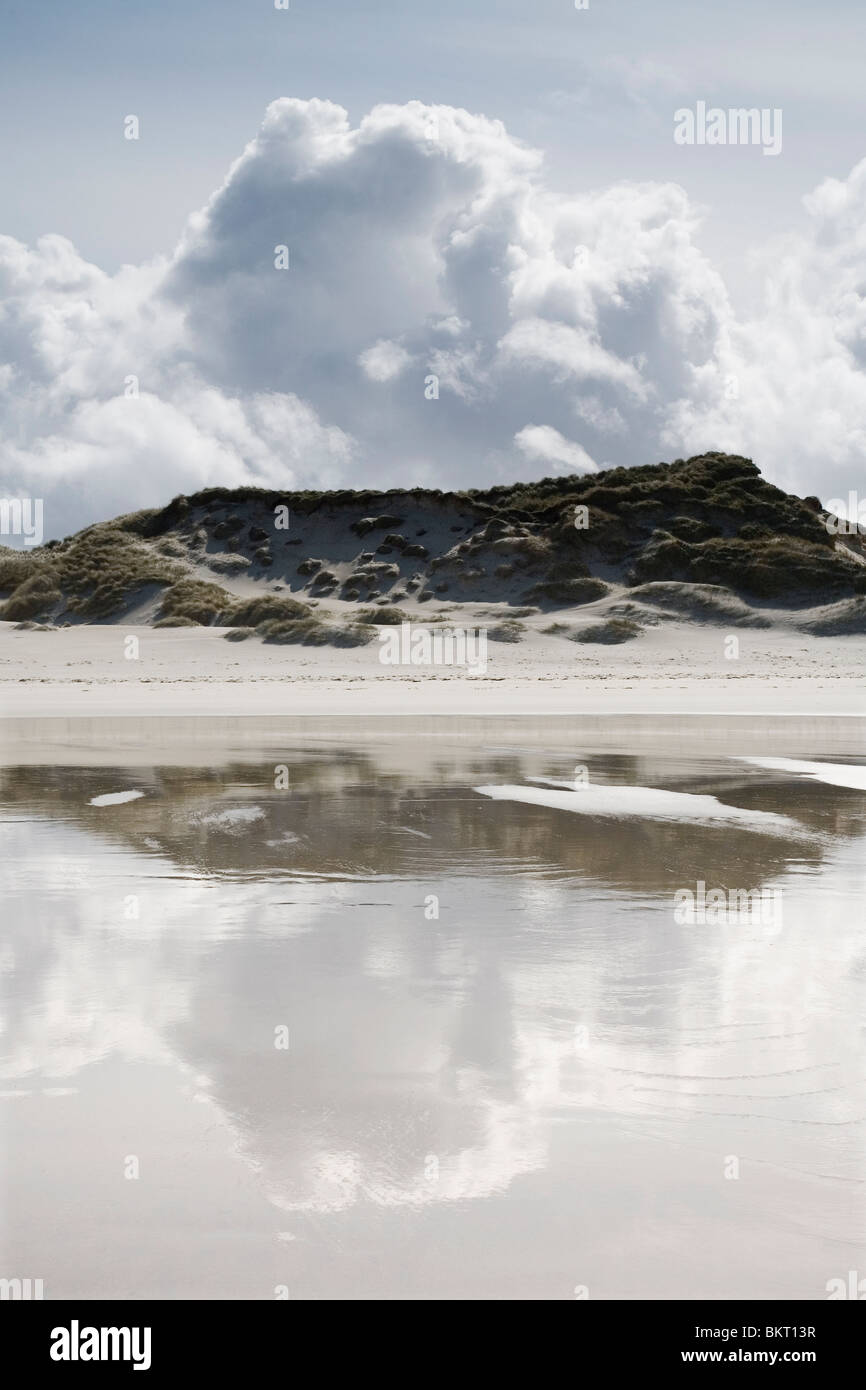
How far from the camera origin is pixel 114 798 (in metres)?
11.4

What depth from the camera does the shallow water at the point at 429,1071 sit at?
10.1 feet

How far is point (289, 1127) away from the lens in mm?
3768

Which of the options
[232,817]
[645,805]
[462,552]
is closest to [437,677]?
[645,805]

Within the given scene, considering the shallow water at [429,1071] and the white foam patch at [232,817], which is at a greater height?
the white foam patch at [232,817]

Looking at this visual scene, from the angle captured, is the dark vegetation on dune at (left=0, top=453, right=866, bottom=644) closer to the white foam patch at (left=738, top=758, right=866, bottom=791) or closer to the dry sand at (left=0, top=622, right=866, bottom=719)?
→ the dry sand at (left=0, top=622, right=866, bottom=719)

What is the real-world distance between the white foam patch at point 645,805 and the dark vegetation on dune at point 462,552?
122 ft

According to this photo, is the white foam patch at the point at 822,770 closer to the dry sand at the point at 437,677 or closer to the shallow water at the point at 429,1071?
the shallow water at the point at 429,1071

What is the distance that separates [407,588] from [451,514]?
9679mm

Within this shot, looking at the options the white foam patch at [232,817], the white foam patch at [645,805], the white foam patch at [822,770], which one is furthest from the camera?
the white foam patch at [822,770]

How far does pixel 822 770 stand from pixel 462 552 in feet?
163

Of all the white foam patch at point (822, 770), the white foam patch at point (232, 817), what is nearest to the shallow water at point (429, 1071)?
the white foam patch at point (232, 817)

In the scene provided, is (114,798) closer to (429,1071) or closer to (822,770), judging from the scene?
(429,1071)

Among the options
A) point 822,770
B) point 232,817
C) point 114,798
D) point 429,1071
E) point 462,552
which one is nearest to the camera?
point 429,1071
